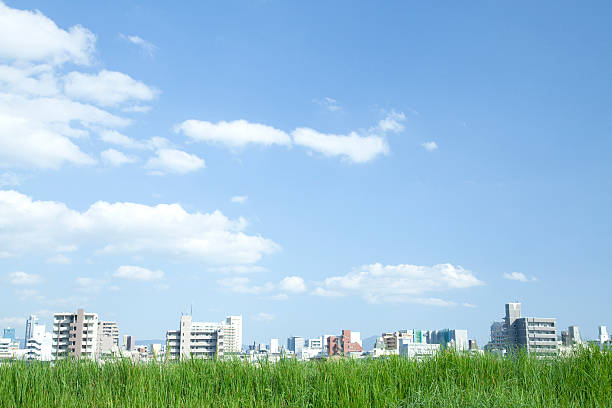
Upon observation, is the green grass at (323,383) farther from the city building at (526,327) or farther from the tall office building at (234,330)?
the tall office building at (234,330)

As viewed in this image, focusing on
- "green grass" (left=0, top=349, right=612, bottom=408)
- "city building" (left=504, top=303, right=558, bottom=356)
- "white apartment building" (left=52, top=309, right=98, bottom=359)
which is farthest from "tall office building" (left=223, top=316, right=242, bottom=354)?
"green grass" (left=0, top=349, right=612, bottom=408)

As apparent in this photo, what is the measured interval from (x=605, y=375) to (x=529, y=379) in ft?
3.52

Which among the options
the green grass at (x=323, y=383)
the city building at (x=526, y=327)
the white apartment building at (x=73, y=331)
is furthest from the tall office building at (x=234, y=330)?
the green grass at (x=323, y=383)

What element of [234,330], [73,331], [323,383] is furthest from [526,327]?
[323,383]

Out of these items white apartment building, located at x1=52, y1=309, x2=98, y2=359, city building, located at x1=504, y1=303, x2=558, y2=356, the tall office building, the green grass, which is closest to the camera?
the green grass

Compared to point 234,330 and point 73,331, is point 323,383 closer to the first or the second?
point 73,331

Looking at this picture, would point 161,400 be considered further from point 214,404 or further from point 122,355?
point 122,355

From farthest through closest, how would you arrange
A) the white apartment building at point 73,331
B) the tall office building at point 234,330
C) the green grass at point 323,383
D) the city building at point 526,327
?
the tall office building at point 234,330 < the city building at point 526,327 < the white apartment building at point 73,331 < the green grass at point 323,383

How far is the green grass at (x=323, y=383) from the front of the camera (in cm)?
700

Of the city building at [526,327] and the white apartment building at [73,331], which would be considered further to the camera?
the city building at [526,327]

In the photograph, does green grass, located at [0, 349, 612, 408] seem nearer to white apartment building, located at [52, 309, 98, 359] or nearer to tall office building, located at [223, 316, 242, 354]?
white apartment building, located at [52, 309, 98, 359]

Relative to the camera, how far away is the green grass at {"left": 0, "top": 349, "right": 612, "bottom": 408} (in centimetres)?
A: 700

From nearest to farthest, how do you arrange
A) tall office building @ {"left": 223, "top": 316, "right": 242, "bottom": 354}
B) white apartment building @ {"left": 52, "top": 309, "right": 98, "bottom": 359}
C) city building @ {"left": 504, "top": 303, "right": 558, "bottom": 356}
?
white apartment building @ {"left": 52, "top": 309, "right": 98, "bottom": 359} < city building @ {"left": 504, "top": 303, "right": 558, "bottom": 356} < tall office building @ {"left": 223, "top": 316, "right": 242, "bottom": 354}

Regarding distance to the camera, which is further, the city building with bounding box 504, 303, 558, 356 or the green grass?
the city building with bounding box 504, 303, 558, 356
